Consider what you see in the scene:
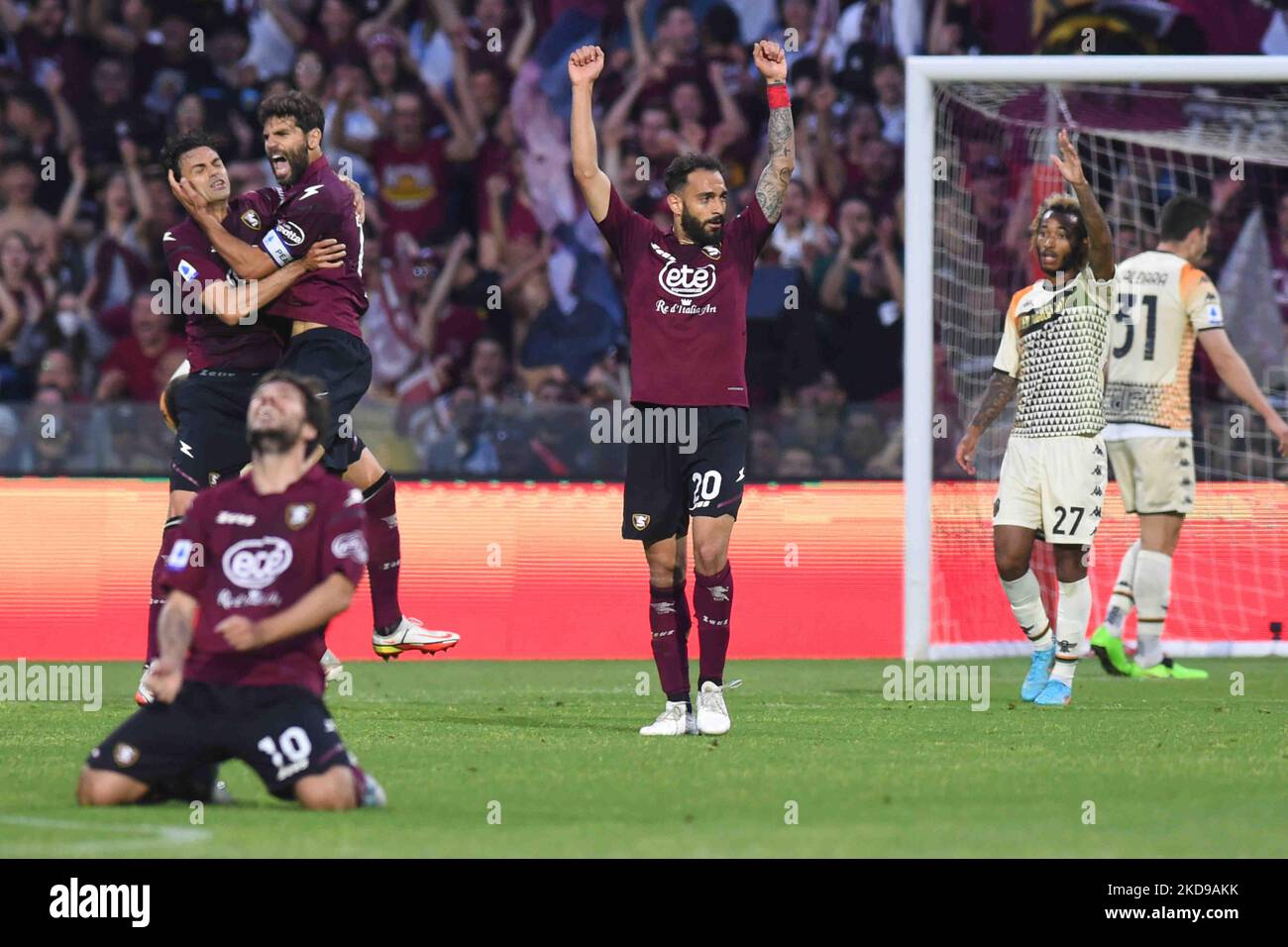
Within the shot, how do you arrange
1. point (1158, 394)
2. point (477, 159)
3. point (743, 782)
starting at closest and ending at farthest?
1. point (743, 782)
2. point (1158, 394)
3. point (477, 159)

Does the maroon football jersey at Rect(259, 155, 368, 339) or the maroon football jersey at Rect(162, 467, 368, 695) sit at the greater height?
the maroon football jersey at Rect(259, 155, 368, 339)

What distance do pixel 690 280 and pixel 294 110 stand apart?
1.91 meters

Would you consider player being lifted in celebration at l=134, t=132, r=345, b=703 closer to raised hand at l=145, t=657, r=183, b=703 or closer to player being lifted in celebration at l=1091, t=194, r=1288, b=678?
raised hand at l=145, t=657, r=183, b=703

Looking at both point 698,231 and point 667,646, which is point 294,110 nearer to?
point 698,231

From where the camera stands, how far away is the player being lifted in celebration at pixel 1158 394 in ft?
40.2

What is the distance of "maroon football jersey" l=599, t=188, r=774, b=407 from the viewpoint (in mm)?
8648

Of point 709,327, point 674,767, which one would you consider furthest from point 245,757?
point 709,327

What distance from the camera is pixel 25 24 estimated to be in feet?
57.2

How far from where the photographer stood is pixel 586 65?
28.2ft

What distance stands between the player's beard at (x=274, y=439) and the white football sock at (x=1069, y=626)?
5.06 metres

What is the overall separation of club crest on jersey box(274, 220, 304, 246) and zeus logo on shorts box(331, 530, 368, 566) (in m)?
3.12

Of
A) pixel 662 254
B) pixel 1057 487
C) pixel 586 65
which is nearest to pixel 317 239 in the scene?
pixel 586 65

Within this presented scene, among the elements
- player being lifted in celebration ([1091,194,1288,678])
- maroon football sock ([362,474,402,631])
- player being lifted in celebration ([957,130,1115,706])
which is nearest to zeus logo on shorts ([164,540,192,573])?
maroon football sock ([362,474,402,631])
